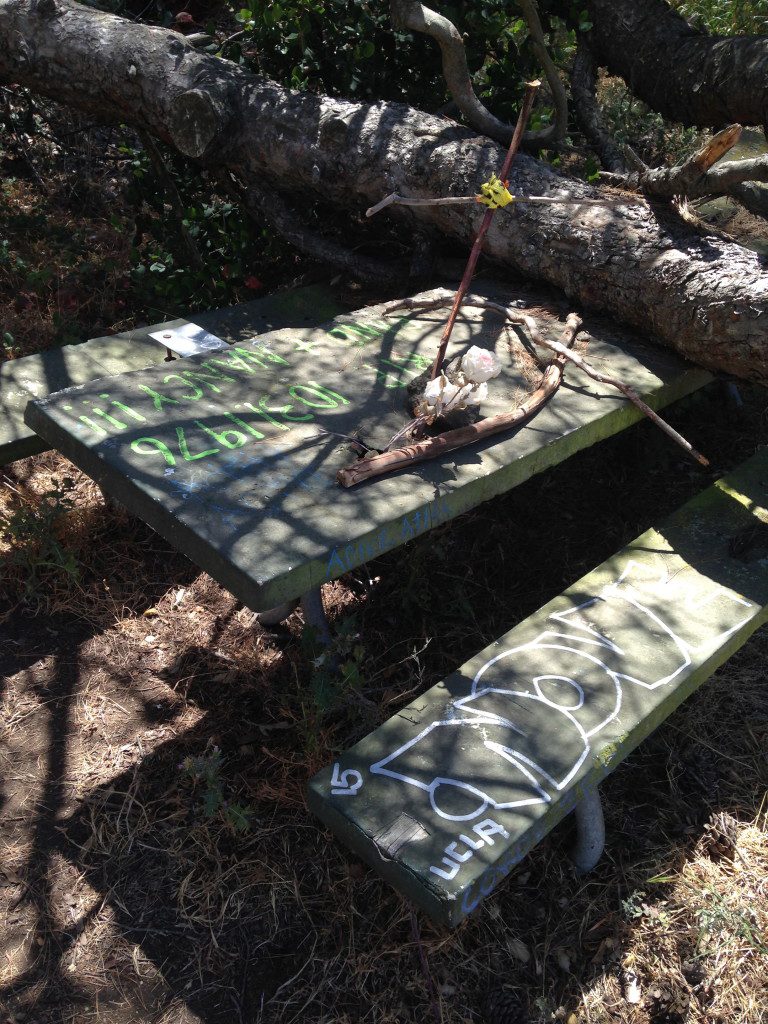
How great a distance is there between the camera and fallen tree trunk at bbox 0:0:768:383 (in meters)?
3.43

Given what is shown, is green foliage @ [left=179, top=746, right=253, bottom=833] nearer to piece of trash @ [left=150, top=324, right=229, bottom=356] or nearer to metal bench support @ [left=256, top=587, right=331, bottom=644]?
metal bench support @ [left=256, top=587, right=331, bottom=644]

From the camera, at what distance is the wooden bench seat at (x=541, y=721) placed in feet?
6.83

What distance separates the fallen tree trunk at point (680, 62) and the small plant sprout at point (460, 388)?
9.45 feet

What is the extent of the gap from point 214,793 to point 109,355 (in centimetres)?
196

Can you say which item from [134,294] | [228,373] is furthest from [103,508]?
[134,294]

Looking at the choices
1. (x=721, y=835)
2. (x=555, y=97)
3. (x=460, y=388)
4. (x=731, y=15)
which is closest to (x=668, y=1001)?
(x=721, y=835)

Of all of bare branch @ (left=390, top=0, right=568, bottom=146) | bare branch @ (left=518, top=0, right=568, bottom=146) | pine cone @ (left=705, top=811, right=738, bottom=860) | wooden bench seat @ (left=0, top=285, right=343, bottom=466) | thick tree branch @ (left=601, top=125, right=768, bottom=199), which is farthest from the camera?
bare branch @ (left=518, top=0, right=568, bottom=146)

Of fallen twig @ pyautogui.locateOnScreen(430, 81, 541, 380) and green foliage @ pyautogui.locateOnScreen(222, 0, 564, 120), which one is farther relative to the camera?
green foliage @ pyautogui.locateOnScreen(222, 0, 564, 120)

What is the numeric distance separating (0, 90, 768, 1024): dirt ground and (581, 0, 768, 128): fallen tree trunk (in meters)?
2.37

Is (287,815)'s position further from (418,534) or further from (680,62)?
(680,62)

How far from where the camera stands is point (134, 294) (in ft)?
16.4

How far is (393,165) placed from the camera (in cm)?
421

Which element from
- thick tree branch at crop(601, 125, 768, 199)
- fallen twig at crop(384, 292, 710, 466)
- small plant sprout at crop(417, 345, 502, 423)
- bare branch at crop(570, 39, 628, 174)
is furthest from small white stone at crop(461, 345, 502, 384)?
bare branch at crop(570, 39, 628, 174)

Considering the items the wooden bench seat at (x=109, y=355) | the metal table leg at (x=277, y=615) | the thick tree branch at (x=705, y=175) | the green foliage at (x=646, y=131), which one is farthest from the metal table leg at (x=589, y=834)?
the green foliage at (x=646, y=131)
